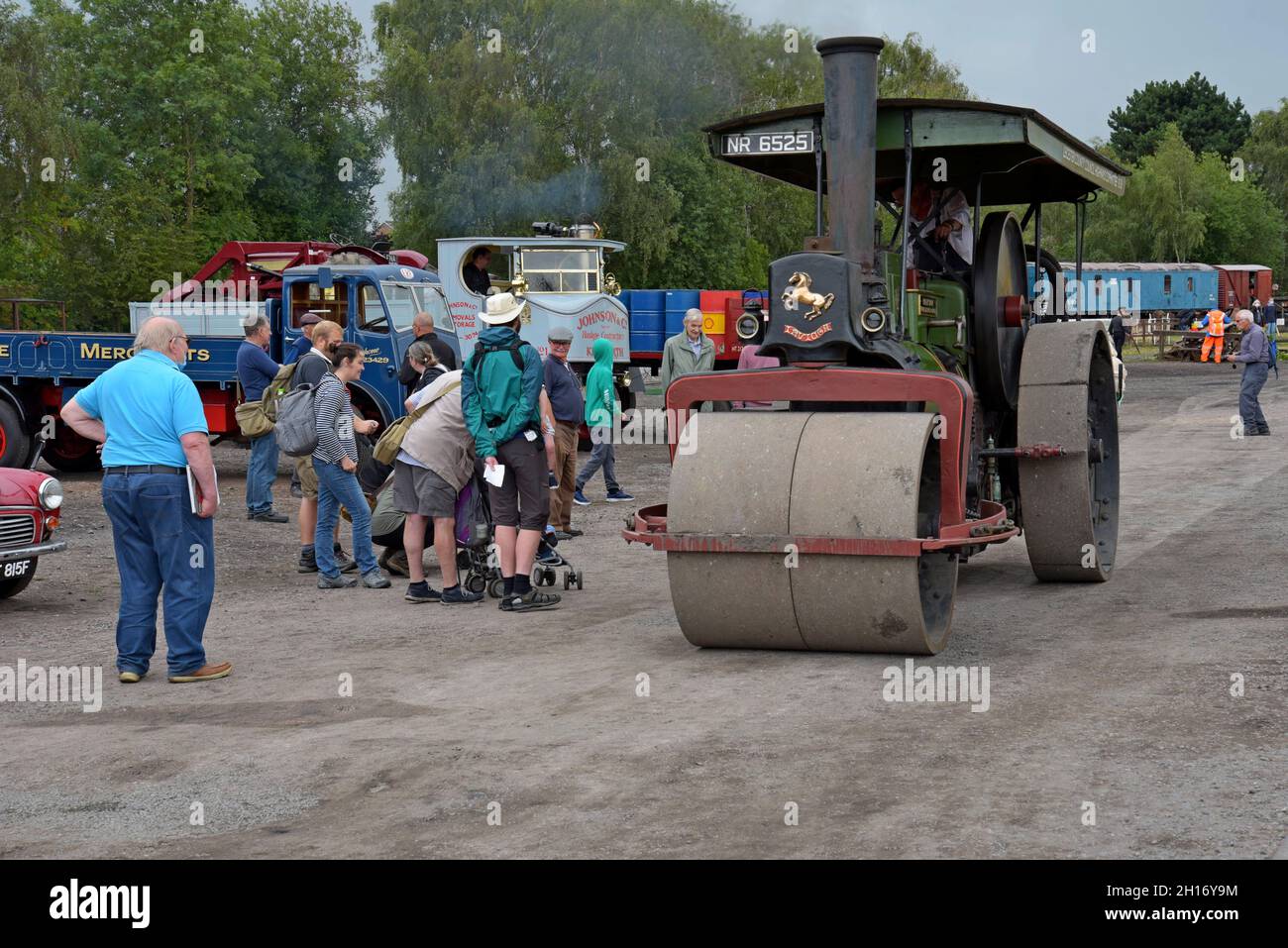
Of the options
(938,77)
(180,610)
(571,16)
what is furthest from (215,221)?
(180,610)

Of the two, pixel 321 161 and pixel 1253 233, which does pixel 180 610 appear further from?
pixel 1253 233

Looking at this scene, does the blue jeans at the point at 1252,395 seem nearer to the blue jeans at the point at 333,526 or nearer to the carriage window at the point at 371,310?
the carriage window at the point at 371,310

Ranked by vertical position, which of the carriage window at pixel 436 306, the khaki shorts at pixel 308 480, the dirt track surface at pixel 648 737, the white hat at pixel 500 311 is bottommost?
the dirt track surface at pixel 648 737

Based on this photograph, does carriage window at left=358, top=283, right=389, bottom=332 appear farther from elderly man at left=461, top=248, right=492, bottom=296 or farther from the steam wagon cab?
elderly man at left=461, top=248, right=492, bottom=296

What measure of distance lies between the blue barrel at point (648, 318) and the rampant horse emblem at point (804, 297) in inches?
811

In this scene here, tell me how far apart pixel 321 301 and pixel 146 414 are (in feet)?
34.0

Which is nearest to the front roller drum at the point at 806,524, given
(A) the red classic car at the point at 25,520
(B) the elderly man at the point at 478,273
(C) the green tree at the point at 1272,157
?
(A) the red classic car at the point at 25,520

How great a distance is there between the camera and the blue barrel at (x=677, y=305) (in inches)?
1102

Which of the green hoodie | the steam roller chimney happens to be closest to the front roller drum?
the steam roller chimney

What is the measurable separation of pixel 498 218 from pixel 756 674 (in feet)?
125

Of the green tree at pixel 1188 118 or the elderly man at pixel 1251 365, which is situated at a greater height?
the green tree at pixel 1188 118

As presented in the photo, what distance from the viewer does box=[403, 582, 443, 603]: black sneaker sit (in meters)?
9.66

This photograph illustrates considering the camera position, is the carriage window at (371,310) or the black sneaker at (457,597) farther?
the carriage window at (371,310)

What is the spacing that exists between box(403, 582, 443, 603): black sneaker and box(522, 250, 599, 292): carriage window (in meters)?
13.7
